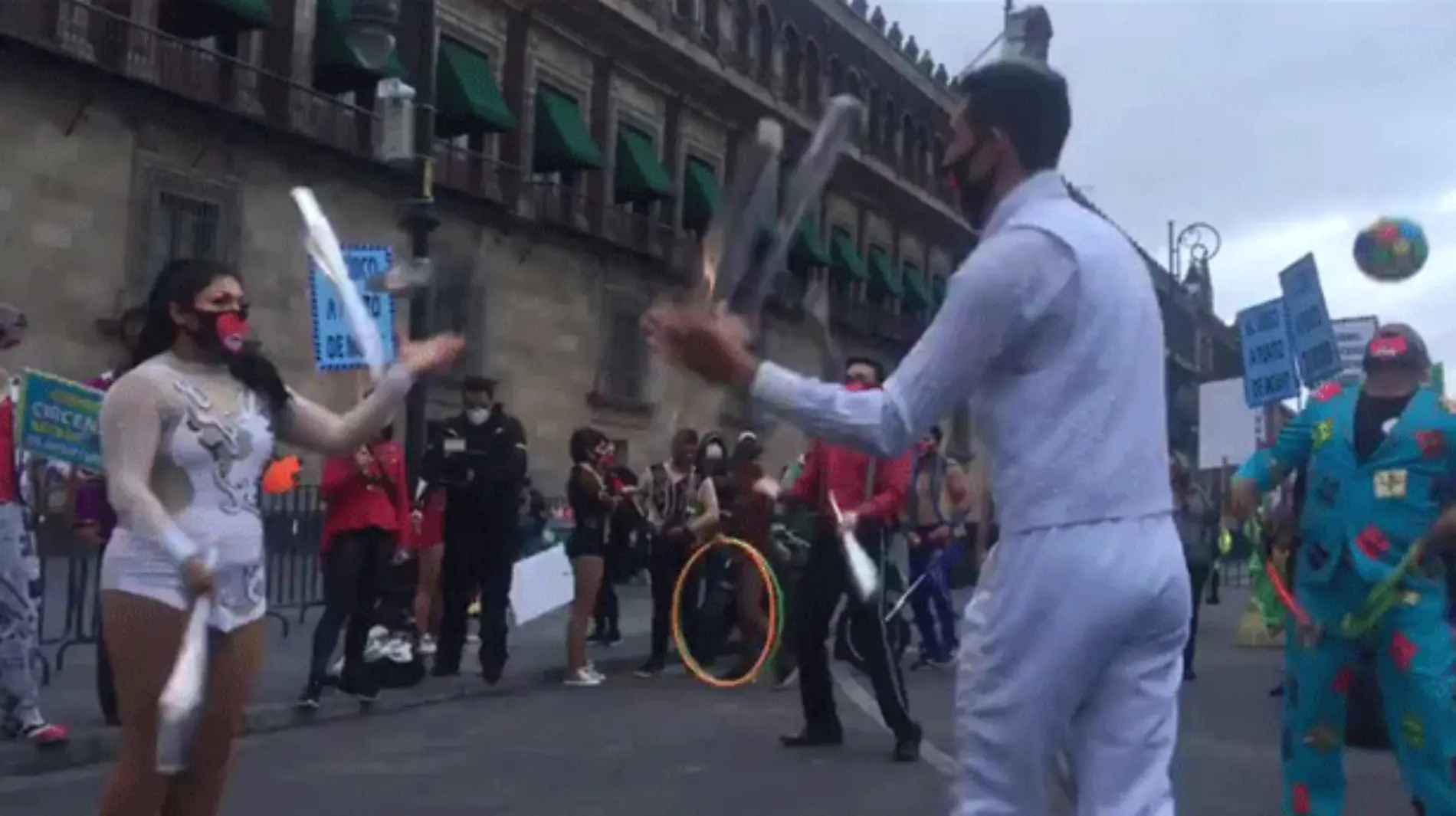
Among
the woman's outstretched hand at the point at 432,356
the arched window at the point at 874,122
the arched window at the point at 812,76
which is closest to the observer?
the woman's outstretched hand at the point at 432,356

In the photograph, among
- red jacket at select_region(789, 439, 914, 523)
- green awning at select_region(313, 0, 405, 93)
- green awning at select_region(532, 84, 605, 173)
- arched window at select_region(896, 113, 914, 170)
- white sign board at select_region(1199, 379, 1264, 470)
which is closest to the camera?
red jacket at select_region(789, 439, 914, 523)

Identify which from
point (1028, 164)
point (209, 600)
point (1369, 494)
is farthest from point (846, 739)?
point (1028, 164)

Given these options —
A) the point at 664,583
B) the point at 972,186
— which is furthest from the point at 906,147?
the point at 972,186

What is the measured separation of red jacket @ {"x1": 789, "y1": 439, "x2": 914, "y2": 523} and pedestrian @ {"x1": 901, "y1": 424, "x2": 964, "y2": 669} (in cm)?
513

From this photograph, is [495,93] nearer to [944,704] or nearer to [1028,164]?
[944,704]

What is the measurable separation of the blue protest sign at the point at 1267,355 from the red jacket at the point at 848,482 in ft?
14.2

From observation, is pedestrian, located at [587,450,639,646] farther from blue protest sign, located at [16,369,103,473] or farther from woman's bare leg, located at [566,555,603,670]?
blue protest sign, located at [16,369,103,473]

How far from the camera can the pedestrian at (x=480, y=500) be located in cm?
1166

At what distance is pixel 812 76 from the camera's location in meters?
46.2

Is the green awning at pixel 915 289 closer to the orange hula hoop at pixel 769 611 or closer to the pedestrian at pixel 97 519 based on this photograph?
Answer: the orange hula hoop at pixel 769 611

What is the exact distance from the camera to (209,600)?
4.48m

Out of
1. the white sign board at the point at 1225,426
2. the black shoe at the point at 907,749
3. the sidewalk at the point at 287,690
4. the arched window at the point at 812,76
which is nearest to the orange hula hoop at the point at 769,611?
the sidewalk at the point at 287,690

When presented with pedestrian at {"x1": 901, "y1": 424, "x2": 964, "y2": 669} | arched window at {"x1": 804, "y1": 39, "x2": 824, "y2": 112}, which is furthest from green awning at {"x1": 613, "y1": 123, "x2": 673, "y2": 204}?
pedestrian at {"x1": 901, "y1": 424, "x2": 964, "y2": 669}

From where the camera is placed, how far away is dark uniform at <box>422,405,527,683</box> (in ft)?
38.2
